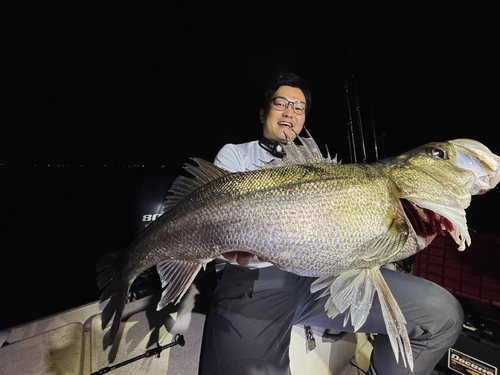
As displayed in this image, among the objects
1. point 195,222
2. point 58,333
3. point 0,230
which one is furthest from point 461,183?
point 0,230

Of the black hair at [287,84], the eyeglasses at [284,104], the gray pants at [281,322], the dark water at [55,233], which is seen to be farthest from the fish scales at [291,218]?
the dark water at [55,233]

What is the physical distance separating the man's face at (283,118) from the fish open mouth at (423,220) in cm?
143

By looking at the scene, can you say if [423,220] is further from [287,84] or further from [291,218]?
[287,84]

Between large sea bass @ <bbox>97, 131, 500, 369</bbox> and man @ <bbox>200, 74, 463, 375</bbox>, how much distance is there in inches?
11.3

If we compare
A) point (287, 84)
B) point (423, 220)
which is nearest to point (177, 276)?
point (423, 220)

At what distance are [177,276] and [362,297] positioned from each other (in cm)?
110

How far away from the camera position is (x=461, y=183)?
1.30 metres

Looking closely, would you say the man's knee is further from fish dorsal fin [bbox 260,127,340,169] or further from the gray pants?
fish dorsal fin [bbox 260,127,340,169]

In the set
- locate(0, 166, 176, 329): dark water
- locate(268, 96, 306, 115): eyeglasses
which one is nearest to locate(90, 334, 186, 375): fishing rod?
locate(268, 96, 306, 115): eyeglasses

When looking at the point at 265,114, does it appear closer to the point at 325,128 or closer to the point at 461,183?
the point at 461,183

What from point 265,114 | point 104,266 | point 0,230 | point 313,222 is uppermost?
point 265,114

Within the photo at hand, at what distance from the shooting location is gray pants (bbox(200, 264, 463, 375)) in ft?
5.15

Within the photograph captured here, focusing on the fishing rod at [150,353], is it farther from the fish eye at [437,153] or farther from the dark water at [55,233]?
the dark water at [55,233]

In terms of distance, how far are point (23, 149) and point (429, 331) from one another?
1627cm
